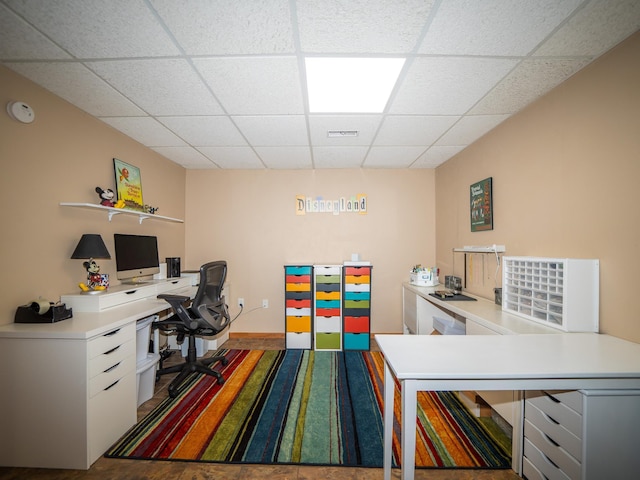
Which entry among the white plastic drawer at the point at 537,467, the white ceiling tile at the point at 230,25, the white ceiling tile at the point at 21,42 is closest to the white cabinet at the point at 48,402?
the white ceiling tile at the point at 21,42

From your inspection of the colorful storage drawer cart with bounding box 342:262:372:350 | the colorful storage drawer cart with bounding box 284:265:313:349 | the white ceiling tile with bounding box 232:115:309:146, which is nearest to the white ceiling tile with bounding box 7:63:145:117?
the white ceiling tile with bounding box 232:115:309:146

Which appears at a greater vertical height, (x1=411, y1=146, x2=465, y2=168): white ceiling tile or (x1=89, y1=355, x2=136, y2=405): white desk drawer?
(x1=411, y1=146, x2=465, y2=168): white ceiling tile

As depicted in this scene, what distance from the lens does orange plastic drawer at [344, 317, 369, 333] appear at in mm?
3574

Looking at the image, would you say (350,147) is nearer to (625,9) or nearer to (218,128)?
(218,128)

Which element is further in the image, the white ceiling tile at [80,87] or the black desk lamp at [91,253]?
the black desk lamp at [91,253]

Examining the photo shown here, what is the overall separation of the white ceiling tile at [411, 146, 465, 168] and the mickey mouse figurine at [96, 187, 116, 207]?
11.2ft

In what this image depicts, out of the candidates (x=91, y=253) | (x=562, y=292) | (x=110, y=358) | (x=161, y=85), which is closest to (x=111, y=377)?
(x=110, y=358)

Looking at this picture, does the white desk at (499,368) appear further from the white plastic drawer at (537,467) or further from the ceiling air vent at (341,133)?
the ceiling air vent at (341,133)

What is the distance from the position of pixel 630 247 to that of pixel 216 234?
4189 mm

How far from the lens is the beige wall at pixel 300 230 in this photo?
405cm

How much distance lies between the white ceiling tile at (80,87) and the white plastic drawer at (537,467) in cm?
357

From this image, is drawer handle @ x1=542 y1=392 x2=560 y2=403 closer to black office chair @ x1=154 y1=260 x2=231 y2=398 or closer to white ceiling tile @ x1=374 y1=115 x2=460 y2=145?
white ceiling tile @ x1=374 y1=115 x2=460 y2=145

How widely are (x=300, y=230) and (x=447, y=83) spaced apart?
8.73ft

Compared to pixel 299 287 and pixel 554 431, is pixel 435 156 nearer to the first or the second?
pixel 299 287
